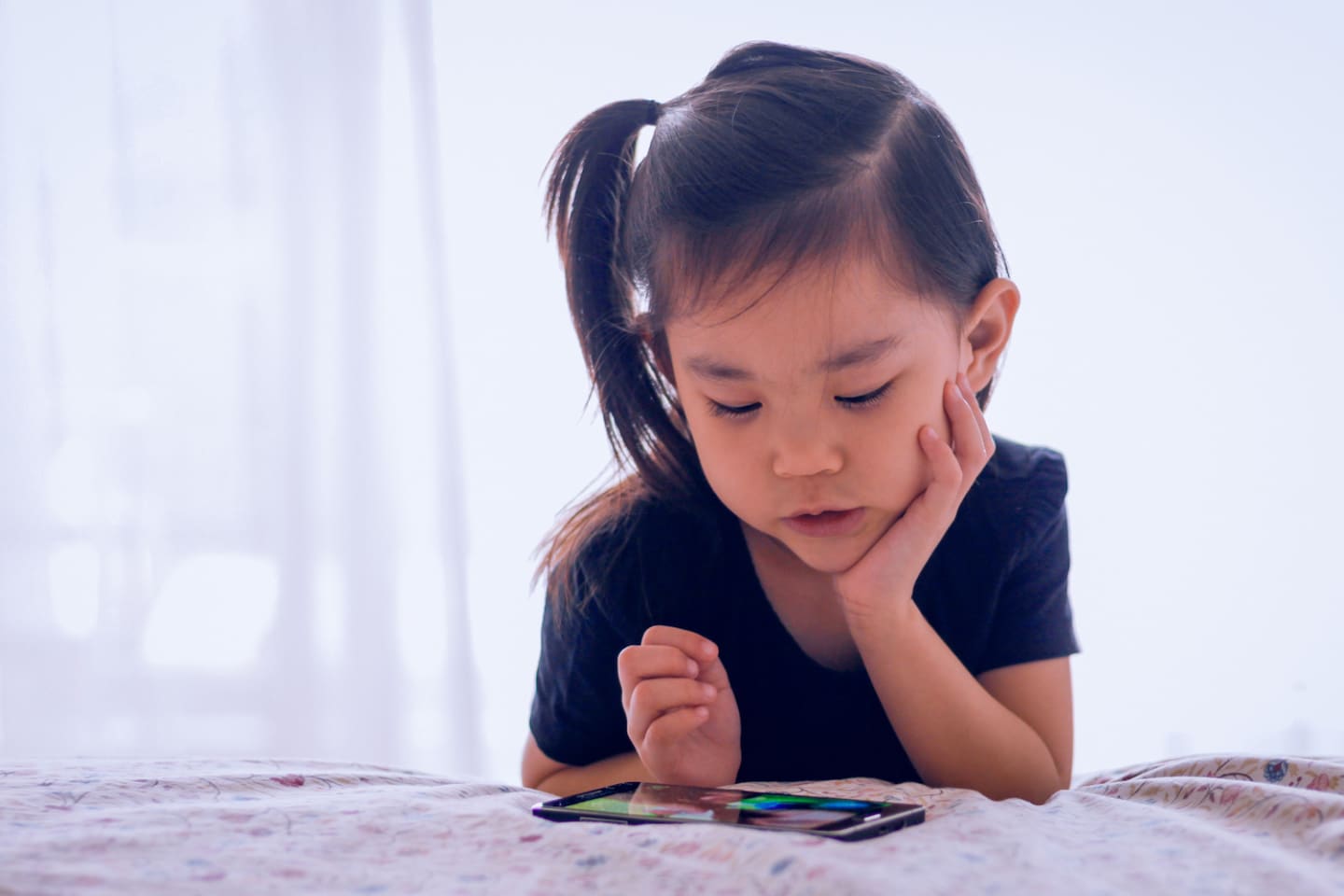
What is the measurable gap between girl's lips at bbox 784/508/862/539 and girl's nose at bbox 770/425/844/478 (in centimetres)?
9

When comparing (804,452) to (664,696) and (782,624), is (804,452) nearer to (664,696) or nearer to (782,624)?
(664,696)

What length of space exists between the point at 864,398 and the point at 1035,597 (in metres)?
0.33

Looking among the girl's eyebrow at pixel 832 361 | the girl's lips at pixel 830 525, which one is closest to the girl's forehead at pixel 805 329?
the girl's eyebrow at pixel 832 361

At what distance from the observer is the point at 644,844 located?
55cm

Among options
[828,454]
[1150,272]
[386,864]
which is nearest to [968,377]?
[828,454]

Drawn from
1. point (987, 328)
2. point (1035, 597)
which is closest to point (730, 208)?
point (987, 328)

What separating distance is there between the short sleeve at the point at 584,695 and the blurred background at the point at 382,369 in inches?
40.4

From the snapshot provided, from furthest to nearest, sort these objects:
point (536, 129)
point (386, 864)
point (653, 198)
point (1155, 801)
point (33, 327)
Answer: point (536, 129) → point (33, 327) → point (653, 198) → point (1155, 801) → point (386, 864)

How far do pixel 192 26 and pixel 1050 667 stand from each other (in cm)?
178

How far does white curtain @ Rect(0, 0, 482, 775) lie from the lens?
2.03 m

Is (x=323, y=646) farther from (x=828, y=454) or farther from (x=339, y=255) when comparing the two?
(x=828, y=454)

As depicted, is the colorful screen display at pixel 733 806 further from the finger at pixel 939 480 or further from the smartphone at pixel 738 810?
the finger at pixel 939 480

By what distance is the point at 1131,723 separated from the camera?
2.08 meters

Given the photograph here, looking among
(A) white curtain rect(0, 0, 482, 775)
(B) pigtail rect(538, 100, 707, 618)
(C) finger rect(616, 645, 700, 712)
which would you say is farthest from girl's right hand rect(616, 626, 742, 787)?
(A) white curtain rect(0, 0, 482, 775)
